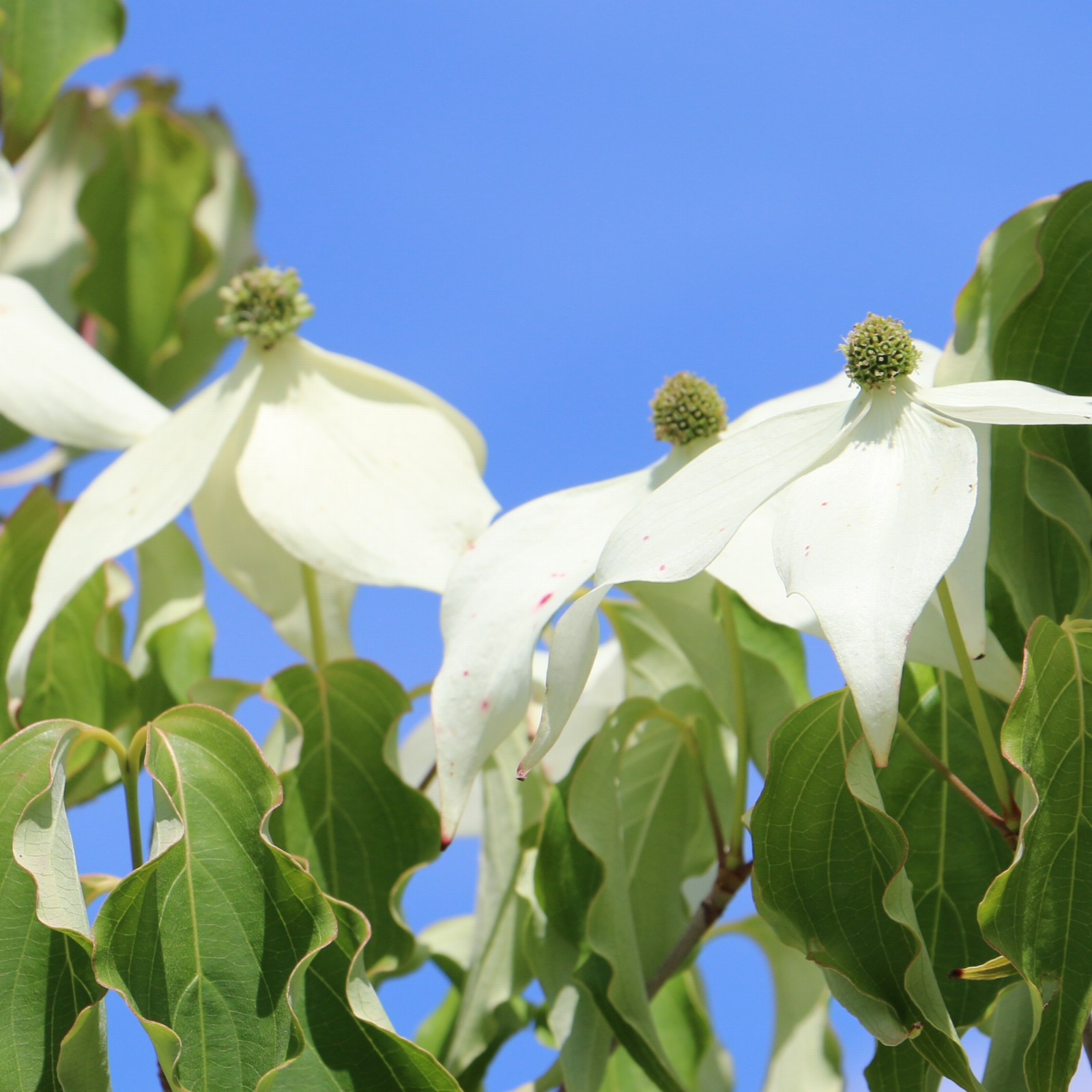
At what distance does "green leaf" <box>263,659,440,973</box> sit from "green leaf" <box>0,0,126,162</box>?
29.9 inches

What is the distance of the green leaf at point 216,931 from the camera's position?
1.94 ft

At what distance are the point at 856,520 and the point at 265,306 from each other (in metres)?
0.59

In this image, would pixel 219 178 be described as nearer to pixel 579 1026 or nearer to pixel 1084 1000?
pixel 579 1026

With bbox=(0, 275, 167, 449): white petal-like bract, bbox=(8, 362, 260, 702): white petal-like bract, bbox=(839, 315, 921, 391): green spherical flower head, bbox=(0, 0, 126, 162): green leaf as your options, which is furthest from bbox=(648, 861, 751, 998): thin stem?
bbox=(0, 0, 126, 162): green leaf

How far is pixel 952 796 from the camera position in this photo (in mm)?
723

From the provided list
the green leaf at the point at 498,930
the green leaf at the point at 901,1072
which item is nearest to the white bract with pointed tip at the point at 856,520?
the green leaf at the point at 901,1072

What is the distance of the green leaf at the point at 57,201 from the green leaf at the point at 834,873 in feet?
4.15

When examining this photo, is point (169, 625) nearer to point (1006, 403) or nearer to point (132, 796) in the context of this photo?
point (132, 796)

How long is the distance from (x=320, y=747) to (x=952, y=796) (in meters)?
0.40

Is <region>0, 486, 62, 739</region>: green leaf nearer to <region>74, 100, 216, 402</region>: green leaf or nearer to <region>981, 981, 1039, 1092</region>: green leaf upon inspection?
<region>74, 100, 216, 402</region>: green leaf

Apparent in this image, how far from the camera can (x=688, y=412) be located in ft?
2.68

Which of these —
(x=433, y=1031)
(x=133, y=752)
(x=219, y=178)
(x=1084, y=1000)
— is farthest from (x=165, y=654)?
(x=219, y=178)

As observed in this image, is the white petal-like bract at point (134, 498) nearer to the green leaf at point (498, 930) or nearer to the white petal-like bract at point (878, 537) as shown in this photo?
the green leaf at point (498, 930)

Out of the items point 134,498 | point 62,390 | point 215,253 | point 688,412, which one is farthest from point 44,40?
point 688,412
